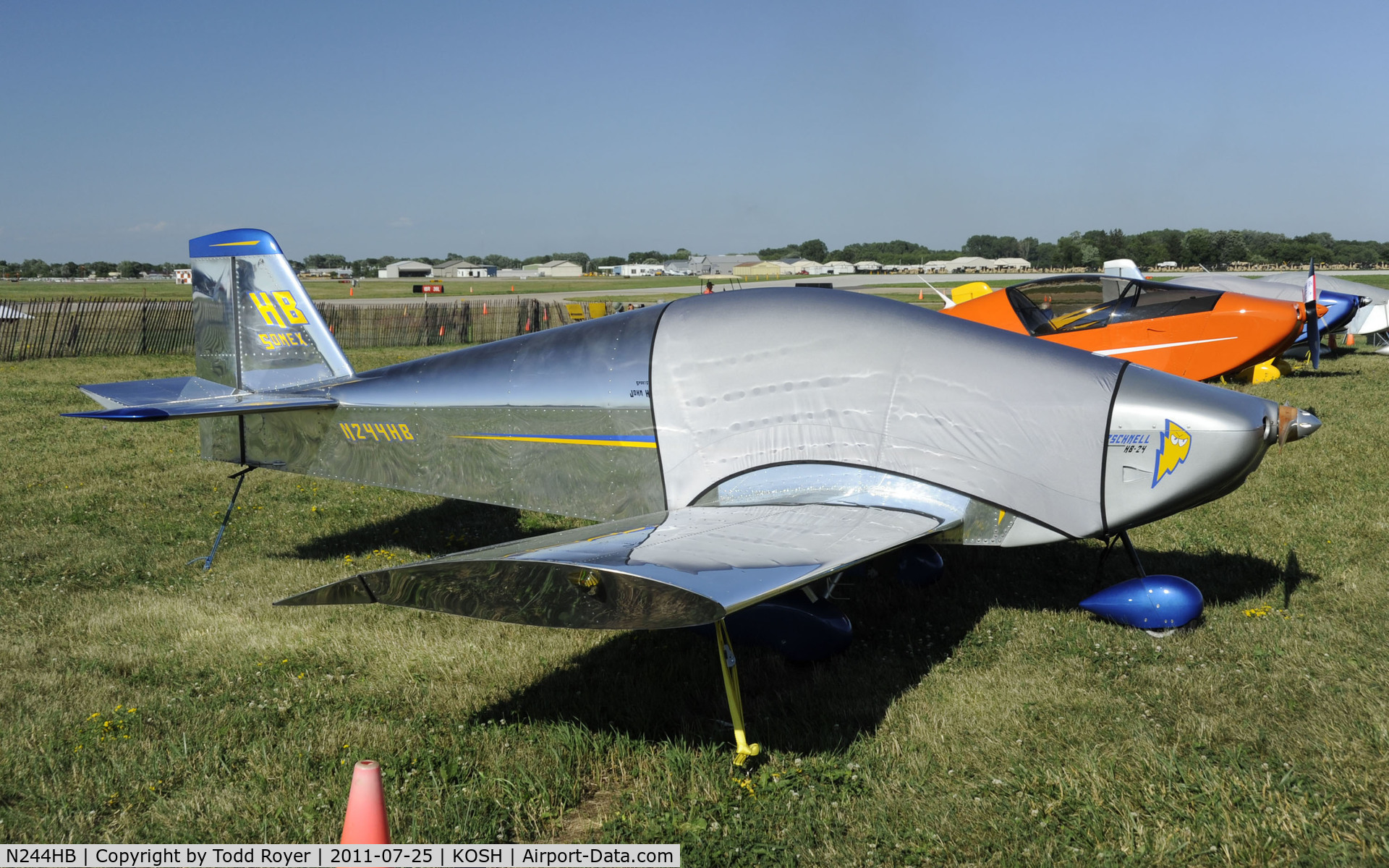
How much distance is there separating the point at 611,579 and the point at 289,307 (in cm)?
521

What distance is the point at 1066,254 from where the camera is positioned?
63.2m

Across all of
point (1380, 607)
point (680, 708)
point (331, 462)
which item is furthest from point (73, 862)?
point (1380, 607)

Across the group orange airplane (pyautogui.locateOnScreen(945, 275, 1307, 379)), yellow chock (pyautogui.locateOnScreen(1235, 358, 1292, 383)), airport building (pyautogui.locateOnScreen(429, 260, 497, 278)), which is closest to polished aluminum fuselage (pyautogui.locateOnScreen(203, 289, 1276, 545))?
orange airplane (pyautogui.locateOnScreen(945, 275, 1307, 379))

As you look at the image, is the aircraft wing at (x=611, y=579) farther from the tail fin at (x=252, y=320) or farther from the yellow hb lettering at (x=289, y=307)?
the yellow hb lettering at (x=289, y=307)

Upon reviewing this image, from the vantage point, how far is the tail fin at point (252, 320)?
7008mm

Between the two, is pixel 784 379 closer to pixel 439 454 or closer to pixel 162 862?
pixel 439 454

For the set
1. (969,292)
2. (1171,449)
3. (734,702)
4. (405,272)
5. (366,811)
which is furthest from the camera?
(405,272)

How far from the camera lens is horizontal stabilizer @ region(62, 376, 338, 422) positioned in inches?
240

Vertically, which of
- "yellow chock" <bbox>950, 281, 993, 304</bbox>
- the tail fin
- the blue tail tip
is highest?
"yellow chock" <bbox>950, 281, 993, 304</bbox>

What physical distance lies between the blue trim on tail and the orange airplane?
6725 mm

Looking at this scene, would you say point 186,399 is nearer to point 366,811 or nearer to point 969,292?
point 366,811

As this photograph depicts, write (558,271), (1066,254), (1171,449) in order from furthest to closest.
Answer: (558,271), (1066,254), (1171,449)

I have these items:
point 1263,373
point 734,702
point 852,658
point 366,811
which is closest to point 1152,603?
point 852,658

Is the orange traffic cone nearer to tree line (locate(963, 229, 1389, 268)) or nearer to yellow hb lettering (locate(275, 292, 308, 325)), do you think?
yellow hb lettering (locate(275, 292, 308, 325))
